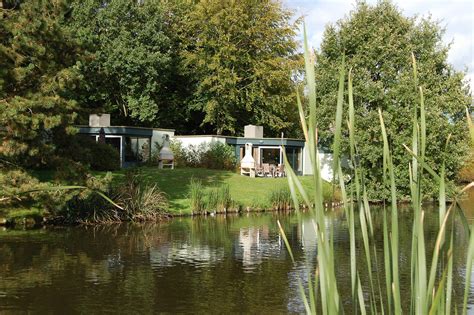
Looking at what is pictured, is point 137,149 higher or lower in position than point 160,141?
lower

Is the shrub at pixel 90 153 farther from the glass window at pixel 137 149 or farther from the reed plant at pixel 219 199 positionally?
the glass window at pixel 137 149

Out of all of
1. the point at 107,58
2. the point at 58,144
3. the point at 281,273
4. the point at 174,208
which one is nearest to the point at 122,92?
the point at 107,58

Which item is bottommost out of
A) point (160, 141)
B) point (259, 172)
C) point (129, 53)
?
point (259, 172)

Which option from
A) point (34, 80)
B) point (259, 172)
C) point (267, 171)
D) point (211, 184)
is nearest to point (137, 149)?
point (259, 172)

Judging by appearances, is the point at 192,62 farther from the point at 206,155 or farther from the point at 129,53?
the point at 206,155

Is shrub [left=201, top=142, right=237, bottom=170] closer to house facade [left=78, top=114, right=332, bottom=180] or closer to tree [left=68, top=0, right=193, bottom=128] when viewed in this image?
house facade [left=78, top=114, right=332, bottom=180]

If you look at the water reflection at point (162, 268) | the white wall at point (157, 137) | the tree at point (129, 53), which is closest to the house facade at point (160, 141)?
the white wall at point (157, 137)

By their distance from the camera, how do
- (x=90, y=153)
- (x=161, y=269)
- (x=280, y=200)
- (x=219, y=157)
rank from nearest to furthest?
1. (x=161, y=269)
2. (x=90, y=153)
3. (x=280, y=200)
4. (x=219, y=157)

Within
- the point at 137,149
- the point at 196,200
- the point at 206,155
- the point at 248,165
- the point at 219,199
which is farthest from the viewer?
the point at 137,149

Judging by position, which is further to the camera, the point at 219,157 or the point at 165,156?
the point at 219,157

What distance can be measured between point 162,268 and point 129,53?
83.0 feet

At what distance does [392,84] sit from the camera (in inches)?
1177

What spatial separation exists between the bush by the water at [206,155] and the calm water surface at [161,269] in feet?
48.4

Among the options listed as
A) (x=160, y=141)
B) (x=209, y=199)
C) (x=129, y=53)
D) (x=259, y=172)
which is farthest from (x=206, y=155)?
(x=209, y=199)
